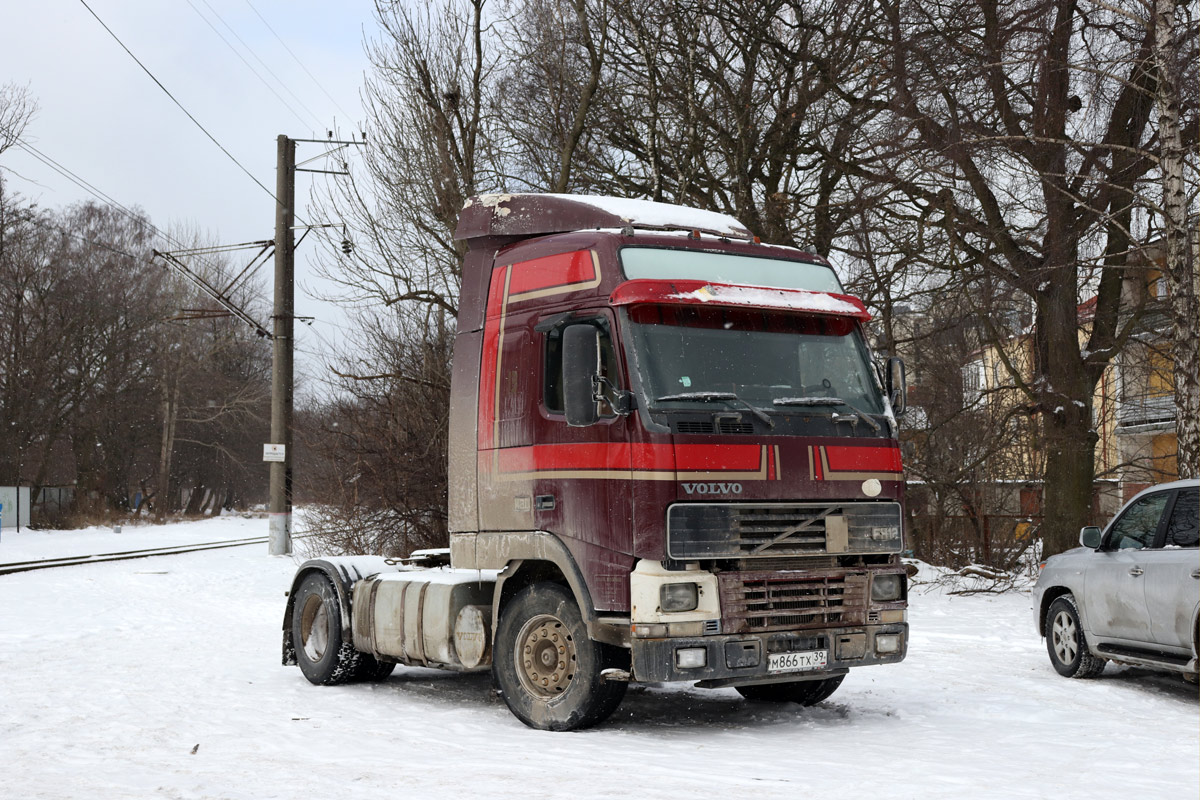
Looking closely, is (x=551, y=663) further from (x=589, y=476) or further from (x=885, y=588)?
(x=885, y=588)

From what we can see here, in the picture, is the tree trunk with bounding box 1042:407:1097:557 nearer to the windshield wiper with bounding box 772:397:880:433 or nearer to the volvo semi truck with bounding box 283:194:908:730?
the volvo semi truck with bounding box 283:194:908:730

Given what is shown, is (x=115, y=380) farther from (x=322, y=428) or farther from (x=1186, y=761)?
(x=1186, y=761)

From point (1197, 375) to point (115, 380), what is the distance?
148ft

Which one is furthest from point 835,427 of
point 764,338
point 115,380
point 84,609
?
point 115,380

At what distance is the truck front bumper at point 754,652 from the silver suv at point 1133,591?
251 centimetres

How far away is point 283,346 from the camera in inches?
1096

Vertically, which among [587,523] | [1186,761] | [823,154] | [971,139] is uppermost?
[823,154]

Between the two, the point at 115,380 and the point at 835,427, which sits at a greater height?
the point at 115,380

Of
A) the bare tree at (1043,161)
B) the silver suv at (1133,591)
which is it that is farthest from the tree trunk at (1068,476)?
the silver suv at (1133,591)

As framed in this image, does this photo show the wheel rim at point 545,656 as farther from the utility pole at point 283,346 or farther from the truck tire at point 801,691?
the utility pole at point 283,346

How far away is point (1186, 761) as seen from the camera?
7227mm

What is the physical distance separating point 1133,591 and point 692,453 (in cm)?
449

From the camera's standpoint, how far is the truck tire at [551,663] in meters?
8.15

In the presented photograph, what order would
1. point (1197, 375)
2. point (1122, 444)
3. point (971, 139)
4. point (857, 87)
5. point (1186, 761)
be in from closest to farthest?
point (1186, 761)
point (1197, 375)
point (971, 139)
point (857, 87)
point (1122, 444)
